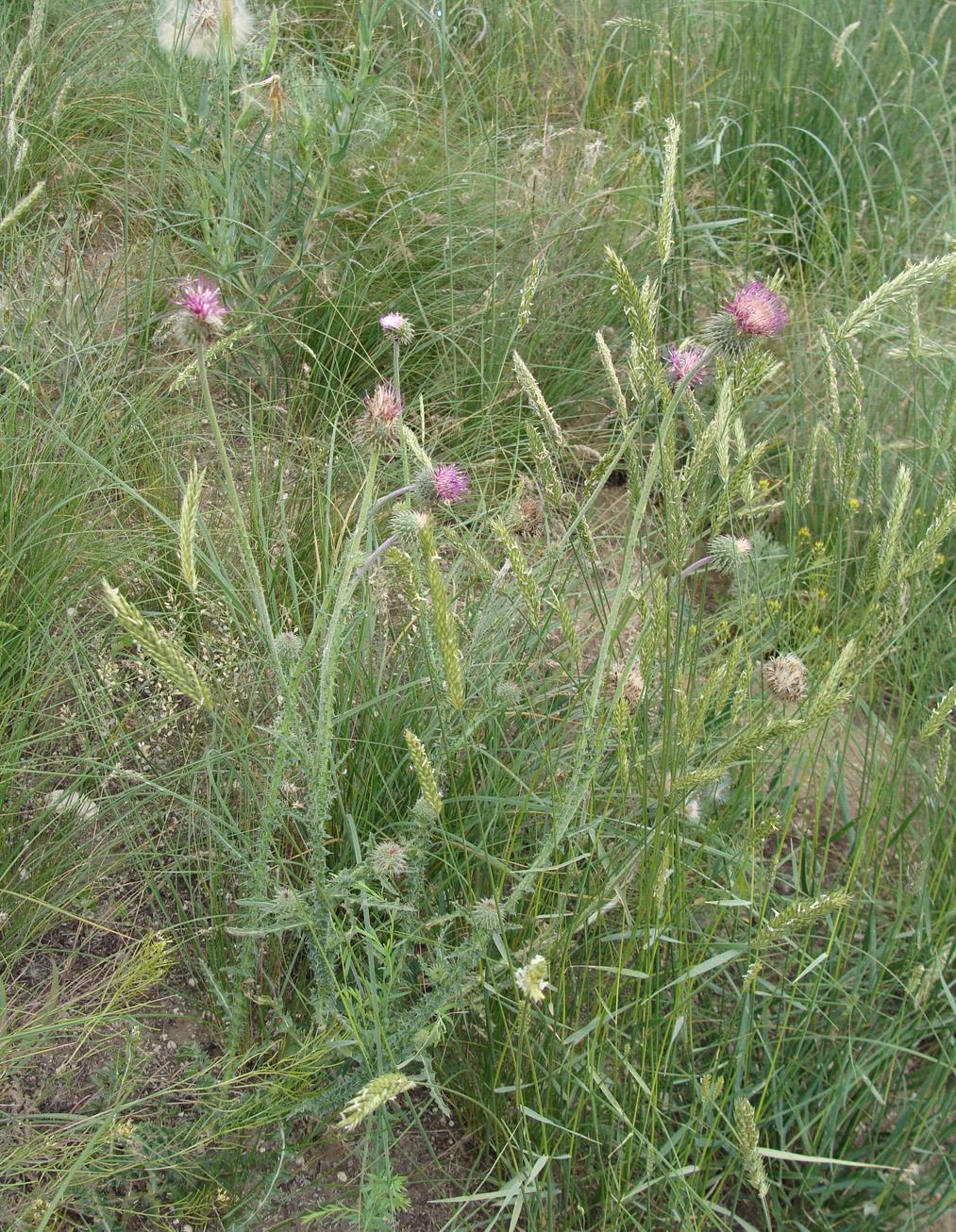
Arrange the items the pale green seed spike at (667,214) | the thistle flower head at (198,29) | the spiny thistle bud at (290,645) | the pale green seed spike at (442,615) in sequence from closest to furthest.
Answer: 1. the pale green seed spike at (442,615)
2. the pale green seed spike at (667,214)
3. the spiny thistle bud at (290,645)
4. the thistle flower head at (198,29)

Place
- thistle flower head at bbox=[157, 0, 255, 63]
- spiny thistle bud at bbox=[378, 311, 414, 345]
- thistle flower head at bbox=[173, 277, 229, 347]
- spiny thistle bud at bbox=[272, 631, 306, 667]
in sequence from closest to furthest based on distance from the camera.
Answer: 1. thistle flower head at bbox=[173, 277, 229, 347]
2. spiny thistle bud at bbox=[272, 631, 306, 667]
3. spiny thistle bud at bbox=[378, 311, 414, 345]
4. thistle flower head at bbox=[157, 0, 255, 63]

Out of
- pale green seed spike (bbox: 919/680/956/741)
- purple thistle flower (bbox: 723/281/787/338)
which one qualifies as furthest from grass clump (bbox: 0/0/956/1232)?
pale green seed spike (bbox: 919/680/956/741)

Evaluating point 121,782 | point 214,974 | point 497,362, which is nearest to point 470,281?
point 497,362

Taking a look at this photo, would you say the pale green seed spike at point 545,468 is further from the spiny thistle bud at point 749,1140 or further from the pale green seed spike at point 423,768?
the spiny thistle bud at point 749,1140

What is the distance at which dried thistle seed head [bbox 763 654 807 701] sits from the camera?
5.64 feet

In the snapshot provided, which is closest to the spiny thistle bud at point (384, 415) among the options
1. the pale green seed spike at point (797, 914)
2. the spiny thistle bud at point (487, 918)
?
the spiny thistle bud at point (487, 918)

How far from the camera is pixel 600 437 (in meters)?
2.90

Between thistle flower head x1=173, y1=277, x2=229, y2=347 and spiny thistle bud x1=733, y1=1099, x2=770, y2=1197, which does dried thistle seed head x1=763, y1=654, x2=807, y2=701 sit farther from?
thistle flower head x1=173, y1=277, x2=229, y2=347

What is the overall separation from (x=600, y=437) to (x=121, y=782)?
5.01 feet

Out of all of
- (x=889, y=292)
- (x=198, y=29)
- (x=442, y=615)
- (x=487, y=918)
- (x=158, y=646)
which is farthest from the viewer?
(x=198, y=29)

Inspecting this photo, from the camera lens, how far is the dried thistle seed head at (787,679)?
1.72 m

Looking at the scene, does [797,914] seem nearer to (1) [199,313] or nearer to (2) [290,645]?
(2) [290,645]

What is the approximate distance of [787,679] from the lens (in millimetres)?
1724

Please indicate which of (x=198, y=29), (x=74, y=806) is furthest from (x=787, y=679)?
(x=198, y=29)
